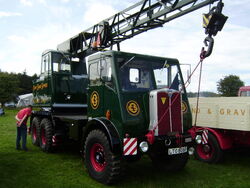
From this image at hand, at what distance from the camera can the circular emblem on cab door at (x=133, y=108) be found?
513cm

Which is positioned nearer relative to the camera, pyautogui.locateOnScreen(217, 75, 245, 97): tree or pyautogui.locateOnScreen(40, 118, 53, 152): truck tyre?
pyautogui.locateOnScreen(40, 118, 53, 152): truck tyre

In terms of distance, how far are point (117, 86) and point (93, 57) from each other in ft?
3.64

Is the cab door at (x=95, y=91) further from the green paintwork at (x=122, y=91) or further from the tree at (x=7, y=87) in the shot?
the tree at (x=7, y=87)

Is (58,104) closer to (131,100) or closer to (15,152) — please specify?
(15,152)

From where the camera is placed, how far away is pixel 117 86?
5168mm

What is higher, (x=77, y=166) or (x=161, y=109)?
(x=161, y=109)

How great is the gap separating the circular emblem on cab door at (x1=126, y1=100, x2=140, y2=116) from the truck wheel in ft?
2.30

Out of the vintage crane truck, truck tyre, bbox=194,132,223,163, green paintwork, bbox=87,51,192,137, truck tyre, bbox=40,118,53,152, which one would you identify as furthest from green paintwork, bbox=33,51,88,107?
truck tyre, bbox=194,132,223,163

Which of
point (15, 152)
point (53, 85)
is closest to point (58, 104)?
point (53, 85)

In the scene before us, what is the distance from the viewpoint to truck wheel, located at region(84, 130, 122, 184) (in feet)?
15.9

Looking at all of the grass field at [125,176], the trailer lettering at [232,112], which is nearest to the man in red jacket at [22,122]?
the grass field at [125,176]

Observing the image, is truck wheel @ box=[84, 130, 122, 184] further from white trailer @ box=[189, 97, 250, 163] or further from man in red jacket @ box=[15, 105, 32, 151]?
man in red jacket @ box=[15, 105, 32, 151]

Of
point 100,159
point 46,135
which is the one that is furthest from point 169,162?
point 46,135

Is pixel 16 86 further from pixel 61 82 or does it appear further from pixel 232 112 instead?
pixel 232 112
